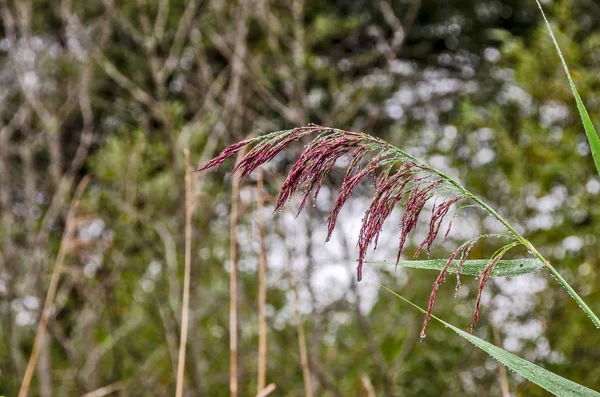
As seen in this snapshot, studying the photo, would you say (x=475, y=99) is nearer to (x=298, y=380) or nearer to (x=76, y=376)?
(x=298, y=380)

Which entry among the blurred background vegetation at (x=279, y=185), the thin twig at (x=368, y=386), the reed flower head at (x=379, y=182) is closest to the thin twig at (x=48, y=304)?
the blurred background vegetation at (x=279, y=185)

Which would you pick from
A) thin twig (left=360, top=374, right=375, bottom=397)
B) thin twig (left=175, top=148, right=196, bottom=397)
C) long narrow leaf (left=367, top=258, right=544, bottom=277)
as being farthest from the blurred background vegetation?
long narrow leaf (left=367, top=258, right=544, bottom=277)

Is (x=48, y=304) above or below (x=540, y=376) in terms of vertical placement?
below

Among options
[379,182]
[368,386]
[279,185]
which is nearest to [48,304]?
[368,386]

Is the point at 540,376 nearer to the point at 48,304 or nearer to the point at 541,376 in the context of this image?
the point at 541,376

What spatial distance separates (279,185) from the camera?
3424mm

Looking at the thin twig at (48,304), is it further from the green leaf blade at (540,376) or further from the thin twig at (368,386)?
the green leaf blade at (540,376)

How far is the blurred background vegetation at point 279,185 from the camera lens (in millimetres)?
3295

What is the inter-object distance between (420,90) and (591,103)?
2.99 m

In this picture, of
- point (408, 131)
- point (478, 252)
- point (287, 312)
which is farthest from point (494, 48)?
point (478, 252)

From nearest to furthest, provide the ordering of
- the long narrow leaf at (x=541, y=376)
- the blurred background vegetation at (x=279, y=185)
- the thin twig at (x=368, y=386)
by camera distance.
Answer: the long narrow leaf at (x=541, y=376) < the thin twig at (x=368, y=386) < the blurred background vegetation at (x=279, y=185)

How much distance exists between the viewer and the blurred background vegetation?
10.8 ft

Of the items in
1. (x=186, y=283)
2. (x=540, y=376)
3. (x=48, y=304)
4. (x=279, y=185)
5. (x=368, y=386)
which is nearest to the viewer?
(x=540, y=376)

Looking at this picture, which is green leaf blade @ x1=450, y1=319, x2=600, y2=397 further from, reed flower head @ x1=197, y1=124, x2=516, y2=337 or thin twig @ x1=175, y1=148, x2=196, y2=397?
thin twig @ x1=175, y1=148, x2=196, y2=397
